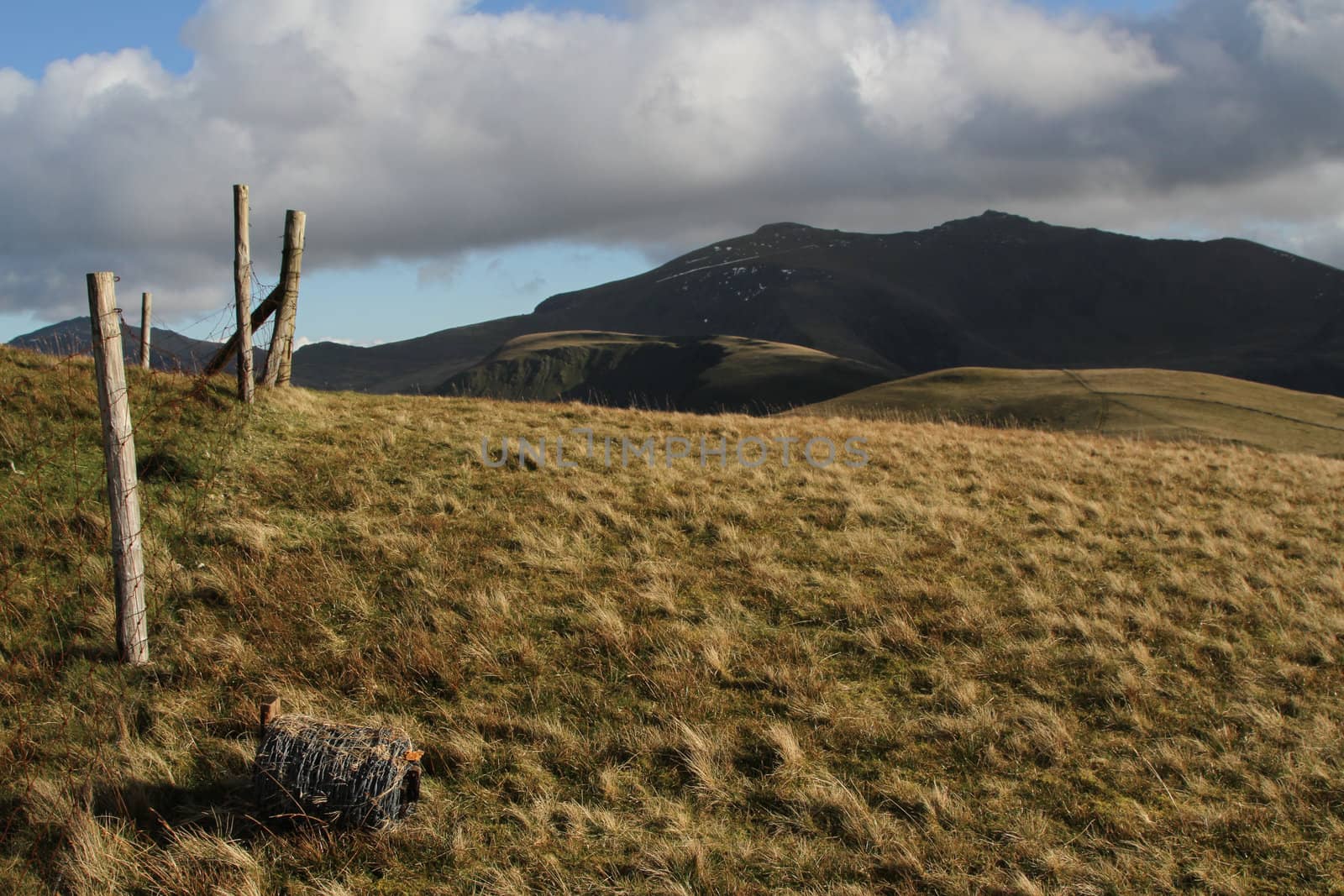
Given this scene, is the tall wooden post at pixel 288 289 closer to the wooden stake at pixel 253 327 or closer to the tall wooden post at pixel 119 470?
the wooden stake at pixel 253 327

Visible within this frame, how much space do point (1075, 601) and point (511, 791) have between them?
6931 mm

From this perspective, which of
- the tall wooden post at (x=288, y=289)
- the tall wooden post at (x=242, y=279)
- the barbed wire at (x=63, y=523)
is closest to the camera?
the barbed wire at (x=63, y=523)

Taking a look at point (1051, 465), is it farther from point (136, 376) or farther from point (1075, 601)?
point (136, 376)

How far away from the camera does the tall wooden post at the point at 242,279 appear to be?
40.7 ft

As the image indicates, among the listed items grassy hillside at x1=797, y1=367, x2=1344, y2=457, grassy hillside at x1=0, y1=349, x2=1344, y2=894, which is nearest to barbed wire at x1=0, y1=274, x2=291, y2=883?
grassy hillside at x1=0, y1=349, x2=1344, y2=894

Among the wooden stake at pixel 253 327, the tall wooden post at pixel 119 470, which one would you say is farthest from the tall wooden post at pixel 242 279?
the tall wooden post at pixel 119 470

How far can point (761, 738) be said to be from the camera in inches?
274

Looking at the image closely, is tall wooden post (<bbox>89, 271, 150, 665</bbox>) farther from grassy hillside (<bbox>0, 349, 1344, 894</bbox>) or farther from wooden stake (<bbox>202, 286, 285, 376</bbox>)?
wooden stake (<bbox>202, 286, 285, 376</bbox>)

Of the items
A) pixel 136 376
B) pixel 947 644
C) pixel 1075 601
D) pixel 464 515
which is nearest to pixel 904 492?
pixel 1075 601

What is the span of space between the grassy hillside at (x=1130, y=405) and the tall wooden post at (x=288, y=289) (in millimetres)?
29966

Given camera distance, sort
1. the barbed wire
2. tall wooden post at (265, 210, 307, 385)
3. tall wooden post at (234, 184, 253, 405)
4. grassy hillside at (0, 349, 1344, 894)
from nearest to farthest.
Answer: grassy hillside at (0, 349, 1344, 894) → the barbed wire → tall wooden post at (234, 184, 253, 405) → tall wooden post at (265, 210, 307, 385)

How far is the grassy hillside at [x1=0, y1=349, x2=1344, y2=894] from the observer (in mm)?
5762

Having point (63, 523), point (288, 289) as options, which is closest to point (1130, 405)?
point (288, 289)

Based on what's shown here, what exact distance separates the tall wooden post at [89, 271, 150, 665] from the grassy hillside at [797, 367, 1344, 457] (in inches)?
1374
